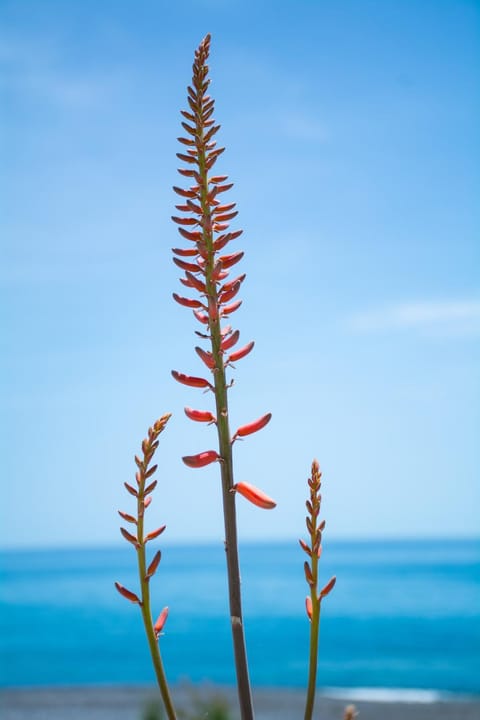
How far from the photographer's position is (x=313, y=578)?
38.4 inches

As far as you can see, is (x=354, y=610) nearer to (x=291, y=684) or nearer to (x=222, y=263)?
(x=291, y=684)

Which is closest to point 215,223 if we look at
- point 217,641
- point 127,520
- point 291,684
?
point 127,520

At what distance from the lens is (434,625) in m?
67.9

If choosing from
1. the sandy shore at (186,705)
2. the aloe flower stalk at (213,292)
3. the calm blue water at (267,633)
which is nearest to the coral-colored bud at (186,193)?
the aloe flower stalk at (213,292)

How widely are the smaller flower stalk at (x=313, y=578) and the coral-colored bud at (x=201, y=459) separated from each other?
0.12 metres

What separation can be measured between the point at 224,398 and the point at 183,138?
1.10 ft

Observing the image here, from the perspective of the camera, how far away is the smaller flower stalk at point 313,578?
0.96 metres

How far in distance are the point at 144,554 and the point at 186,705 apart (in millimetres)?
23133

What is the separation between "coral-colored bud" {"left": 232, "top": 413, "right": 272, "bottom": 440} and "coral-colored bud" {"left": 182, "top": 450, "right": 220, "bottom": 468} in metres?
0.04

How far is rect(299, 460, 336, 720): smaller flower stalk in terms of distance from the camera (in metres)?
0.96

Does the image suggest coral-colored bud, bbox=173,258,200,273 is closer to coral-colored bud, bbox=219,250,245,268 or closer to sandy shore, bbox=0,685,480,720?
coral-colored bud, bbox=219,250,245,268

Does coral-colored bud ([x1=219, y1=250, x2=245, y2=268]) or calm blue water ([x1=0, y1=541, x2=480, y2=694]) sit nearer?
coral-colored bud ([x1=219, y1=250, x2=245, y2=268])

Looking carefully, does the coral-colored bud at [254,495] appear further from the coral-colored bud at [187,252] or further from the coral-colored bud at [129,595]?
the coral-colored bud at [187,252]

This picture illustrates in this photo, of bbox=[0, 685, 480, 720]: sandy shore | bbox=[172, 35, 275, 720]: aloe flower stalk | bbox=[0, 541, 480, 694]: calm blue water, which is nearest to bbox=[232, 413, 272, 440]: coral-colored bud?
bbox=[172, 35, 275, 720]: aloe flower stalk
